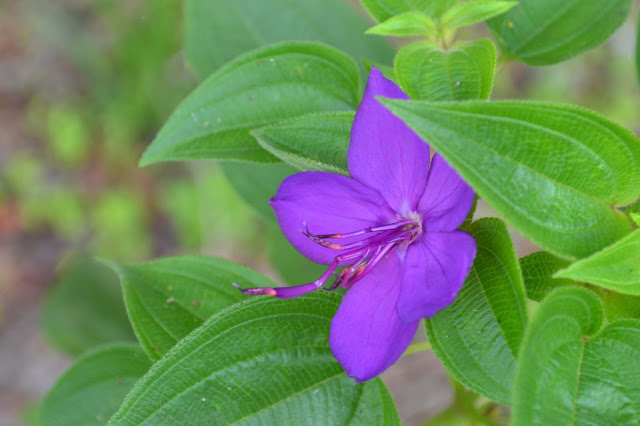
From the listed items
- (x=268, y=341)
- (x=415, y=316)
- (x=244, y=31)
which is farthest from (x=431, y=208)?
(x=244, y=31)

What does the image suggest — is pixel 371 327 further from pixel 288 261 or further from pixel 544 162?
pixel 288 261

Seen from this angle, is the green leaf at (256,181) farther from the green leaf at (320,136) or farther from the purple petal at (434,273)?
the purple petal at (434,273)

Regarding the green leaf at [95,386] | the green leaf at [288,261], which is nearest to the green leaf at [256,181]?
the green leaf at [288,261]

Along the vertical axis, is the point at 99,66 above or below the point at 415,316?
above

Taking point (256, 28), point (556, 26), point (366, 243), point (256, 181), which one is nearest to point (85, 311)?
point (256, 181)

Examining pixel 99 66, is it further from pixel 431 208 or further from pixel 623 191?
pixel 623 191

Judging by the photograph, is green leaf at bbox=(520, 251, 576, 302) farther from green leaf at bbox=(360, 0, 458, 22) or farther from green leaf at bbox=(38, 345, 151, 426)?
green leaf at bbox=(38, 345, 151, 426)
